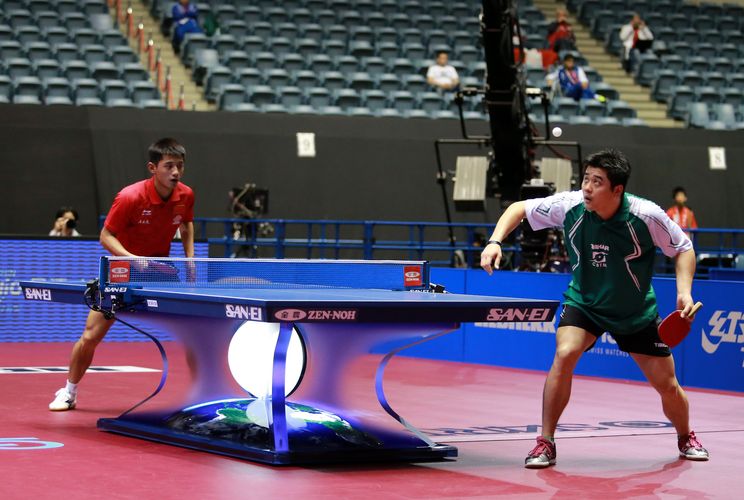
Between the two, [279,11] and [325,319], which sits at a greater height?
[279,11]

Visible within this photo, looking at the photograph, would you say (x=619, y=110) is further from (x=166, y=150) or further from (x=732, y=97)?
(x=166, y=150)

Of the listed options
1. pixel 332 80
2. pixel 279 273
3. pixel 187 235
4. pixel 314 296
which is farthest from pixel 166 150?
pixel 332 80

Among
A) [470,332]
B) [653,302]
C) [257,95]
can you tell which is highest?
[257,95]

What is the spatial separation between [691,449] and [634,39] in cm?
2054

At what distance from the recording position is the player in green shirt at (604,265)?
7668 mm

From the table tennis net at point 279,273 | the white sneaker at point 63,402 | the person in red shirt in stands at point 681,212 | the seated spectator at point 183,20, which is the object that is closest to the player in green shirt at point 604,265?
the table tennis net at point 279,273

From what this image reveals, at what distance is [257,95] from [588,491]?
1607 centimetres

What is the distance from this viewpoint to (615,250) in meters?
7.77

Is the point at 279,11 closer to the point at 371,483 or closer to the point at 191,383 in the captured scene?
the point at 191,383

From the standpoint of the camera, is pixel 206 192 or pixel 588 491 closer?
pixel 588 491

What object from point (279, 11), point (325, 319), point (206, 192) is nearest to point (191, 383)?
point (325, 319)

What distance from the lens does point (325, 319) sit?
7062 mm

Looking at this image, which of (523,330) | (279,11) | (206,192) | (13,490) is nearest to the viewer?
(13,490)

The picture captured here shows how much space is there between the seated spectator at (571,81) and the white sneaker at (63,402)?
643 inches
